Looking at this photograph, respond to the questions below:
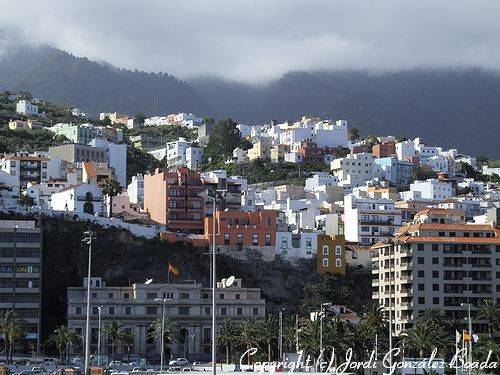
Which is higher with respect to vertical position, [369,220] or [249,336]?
[369,220]

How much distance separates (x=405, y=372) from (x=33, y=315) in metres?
62.5

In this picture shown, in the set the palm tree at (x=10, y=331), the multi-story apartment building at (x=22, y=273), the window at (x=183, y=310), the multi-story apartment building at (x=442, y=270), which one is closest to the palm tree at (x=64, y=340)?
the palm tree at (x=10, y=331)

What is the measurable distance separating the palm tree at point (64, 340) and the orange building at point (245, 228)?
119 ft

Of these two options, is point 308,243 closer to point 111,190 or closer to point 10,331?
point 111,190

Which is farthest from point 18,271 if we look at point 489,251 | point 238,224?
point 489,251

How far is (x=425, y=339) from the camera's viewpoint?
122m

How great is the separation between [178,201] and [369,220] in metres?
31.3

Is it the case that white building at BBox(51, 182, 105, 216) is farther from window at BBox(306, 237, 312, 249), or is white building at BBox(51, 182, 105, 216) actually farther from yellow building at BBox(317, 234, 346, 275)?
yellow building at BBox(317, 234, 346, 275)

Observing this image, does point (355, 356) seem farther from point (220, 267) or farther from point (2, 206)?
point (2, 206)

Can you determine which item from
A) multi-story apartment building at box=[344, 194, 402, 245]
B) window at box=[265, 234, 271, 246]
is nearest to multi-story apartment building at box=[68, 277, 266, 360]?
window at box=[265, 234, 271, 246]

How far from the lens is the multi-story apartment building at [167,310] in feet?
488

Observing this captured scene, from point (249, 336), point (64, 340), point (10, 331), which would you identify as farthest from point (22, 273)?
point (249, 336)

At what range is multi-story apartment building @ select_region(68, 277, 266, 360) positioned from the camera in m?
149

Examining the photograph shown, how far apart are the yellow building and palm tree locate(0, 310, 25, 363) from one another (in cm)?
4946
